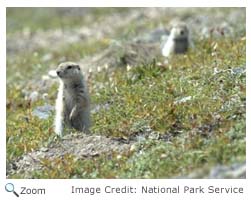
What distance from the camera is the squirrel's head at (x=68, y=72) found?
11547 mm

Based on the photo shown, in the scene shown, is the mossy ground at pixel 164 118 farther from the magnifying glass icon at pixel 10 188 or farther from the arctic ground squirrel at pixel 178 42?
the arctic ground squirrel at pixel 178 42

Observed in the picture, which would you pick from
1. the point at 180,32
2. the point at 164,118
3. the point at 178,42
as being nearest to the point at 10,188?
the point at 164,118

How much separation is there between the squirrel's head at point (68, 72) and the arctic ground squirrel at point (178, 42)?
391 centimetres

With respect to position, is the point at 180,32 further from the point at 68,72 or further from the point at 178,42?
the point at 68,72

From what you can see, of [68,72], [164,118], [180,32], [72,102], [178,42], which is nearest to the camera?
[164,118]

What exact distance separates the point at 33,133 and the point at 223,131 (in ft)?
11.5

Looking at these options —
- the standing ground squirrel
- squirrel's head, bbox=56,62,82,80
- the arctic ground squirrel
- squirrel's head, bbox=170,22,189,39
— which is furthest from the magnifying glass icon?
squirrel's head, bbox=170,22,189,39

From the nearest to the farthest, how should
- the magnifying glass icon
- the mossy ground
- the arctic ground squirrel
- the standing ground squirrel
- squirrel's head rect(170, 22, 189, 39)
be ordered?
the mossy ground → the magnifying glass icon → the standing ground squirrel → the arctic ground squirrel → squirrel's head rect(170, 22, 189, 39)

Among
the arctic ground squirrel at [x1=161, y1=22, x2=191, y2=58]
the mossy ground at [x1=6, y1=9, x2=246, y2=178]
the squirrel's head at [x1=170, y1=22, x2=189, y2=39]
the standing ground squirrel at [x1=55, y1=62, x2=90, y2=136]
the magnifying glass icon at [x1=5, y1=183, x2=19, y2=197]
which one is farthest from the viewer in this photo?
the squirrel's head at [x1=170, y1=22, x2=189, y2=39]

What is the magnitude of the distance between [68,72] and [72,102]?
0.53 meters

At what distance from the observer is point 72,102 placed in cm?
1134

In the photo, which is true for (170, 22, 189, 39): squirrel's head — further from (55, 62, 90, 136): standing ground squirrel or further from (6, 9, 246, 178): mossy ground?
(55, 62, 90, 136): standing ground squirrel

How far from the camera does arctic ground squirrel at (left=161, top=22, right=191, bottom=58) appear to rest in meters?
15.6
